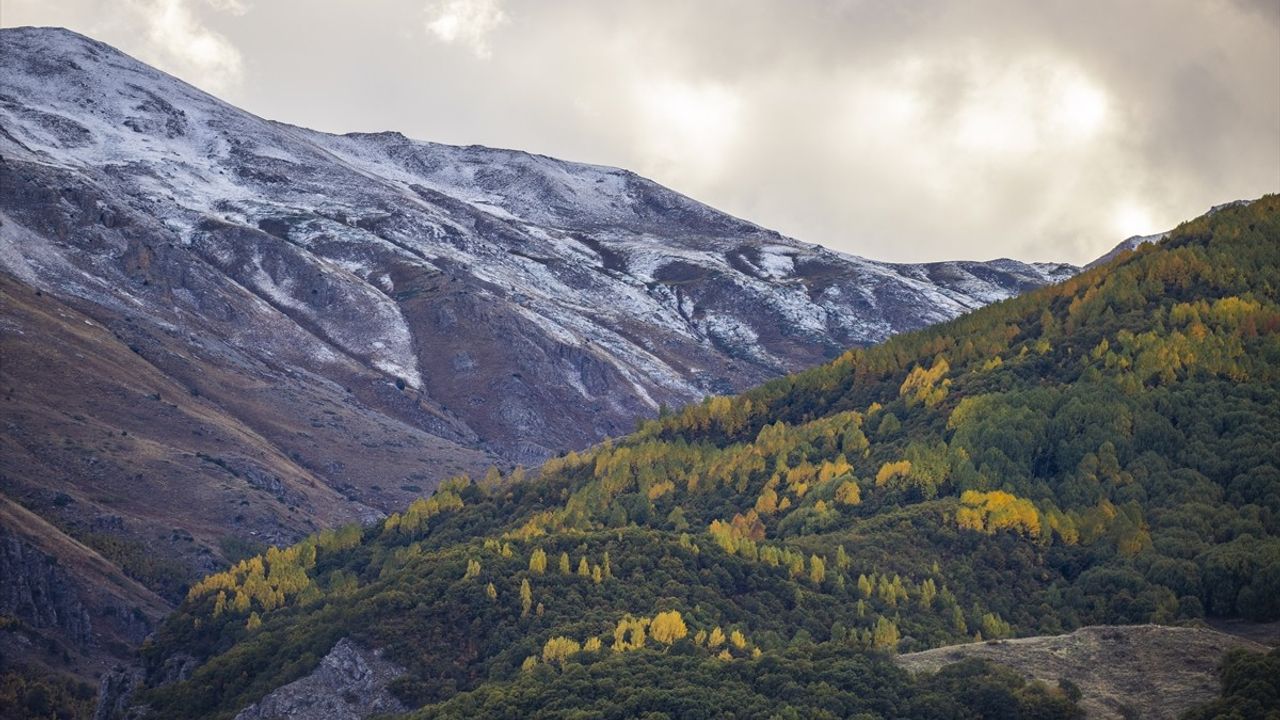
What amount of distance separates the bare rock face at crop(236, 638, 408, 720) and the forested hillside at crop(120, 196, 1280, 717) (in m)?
1.67

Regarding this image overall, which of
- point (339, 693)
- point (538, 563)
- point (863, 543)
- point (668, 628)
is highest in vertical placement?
point (863, 543)

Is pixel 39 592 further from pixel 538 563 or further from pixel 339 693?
pixel 538 563

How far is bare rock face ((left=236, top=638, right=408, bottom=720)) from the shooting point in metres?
119

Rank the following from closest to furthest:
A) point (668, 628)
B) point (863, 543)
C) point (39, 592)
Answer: point (668, 628) → point (863, 543) → point (39, 592)

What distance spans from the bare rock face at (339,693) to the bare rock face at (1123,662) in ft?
152

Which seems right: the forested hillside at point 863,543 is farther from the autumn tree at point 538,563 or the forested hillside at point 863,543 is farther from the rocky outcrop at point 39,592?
the rocky outcrop at point 39,592

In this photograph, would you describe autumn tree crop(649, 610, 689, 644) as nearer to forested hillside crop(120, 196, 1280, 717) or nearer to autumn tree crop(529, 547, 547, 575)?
forested hillside crop(120, 196, 1280, 717)

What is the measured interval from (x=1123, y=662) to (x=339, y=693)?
6652 centimetres

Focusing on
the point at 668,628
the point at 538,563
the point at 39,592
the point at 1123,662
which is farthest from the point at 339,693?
the point at 39,592

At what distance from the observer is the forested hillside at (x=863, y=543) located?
374 ft

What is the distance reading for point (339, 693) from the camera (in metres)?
121

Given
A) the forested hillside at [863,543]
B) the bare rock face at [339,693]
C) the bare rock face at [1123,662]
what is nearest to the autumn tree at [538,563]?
the forested hillside at [863,543]

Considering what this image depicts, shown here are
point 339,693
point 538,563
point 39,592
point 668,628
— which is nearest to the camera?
point 339,693

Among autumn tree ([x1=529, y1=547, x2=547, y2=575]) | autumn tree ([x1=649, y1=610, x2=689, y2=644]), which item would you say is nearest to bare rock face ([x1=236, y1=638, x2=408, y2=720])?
autumn tree ([x1=529, y1=547, x2=547, y2=575])
